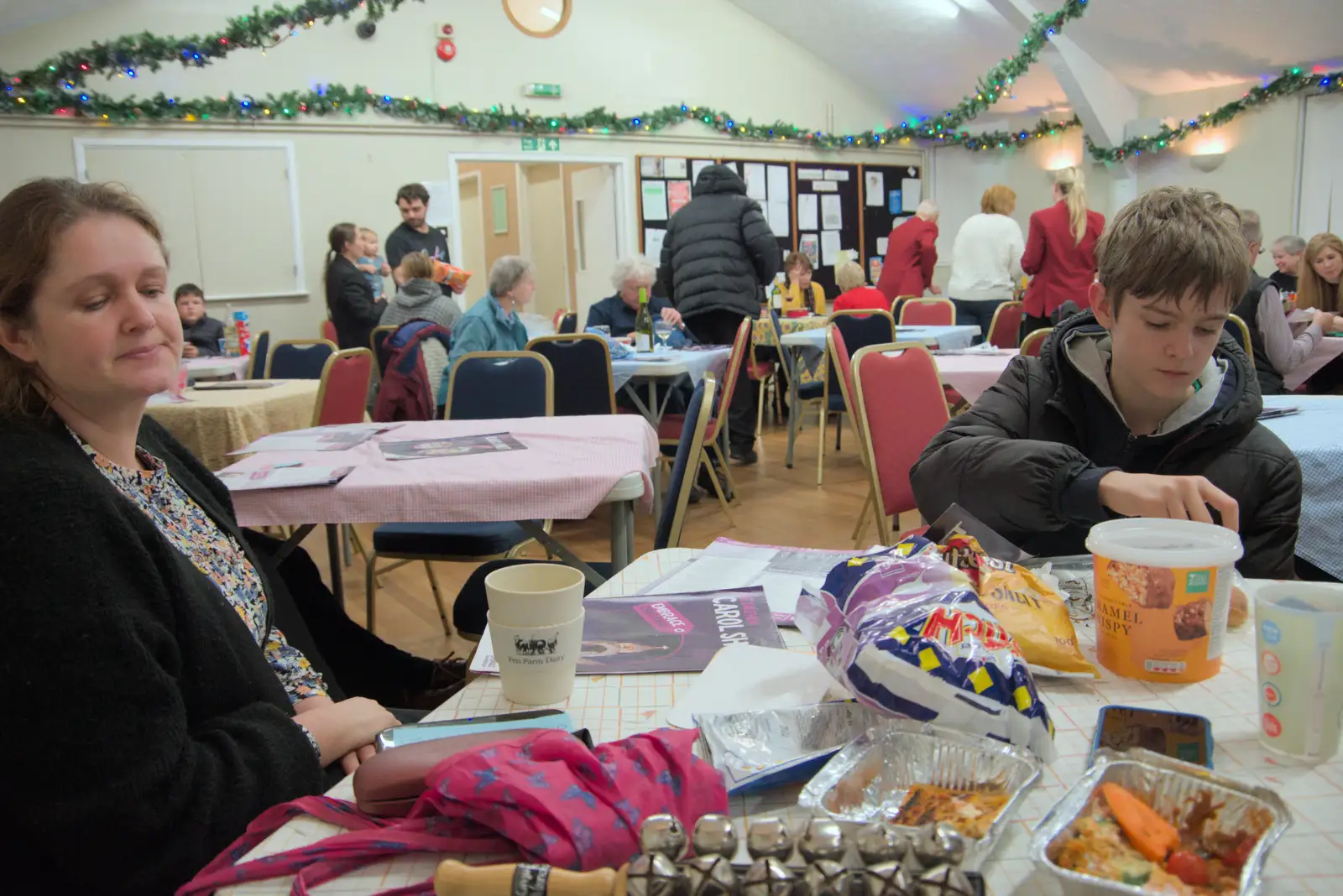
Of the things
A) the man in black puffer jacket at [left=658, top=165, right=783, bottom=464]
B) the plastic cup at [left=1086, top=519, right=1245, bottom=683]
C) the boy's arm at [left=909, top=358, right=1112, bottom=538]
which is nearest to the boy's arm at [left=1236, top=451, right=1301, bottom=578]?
the boy's arm at [left=909, top=358, right=1112, bottom=538]

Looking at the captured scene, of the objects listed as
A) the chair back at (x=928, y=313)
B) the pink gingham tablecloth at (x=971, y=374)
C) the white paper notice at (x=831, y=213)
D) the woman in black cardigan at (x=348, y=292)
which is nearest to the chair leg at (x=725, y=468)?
the pink gingham tablecloth at (x=971, y=374)

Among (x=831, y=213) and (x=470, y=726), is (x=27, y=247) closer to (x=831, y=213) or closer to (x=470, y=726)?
(x=470, y=726)

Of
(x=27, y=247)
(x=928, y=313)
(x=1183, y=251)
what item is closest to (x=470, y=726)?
(x=27, y=247)

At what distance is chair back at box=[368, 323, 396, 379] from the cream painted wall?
9.33ft

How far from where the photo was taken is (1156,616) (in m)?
0.86

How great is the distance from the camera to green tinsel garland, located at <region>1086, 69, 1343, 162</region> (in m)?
7.91

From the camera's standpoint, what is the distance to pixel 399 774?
686mm

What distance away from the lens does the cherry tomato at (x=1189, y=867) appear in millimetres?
541

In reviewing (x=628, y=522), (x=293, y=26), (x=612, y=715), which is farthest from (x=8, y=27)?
(x=612, y=715)

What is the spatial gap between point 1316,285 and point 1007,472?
3917mm

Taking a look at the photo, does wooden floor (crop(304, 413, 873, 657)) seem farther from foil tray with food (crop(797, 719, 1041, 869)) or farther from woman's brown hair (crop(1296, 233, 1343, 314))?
foil tray with food (crop(797, 719, 1041, 869))

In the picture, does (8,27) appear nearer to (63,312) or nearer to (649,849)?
(63,312)

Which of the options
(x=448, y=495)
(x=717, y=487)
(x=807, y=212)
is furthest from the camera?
(x=807, y=212)

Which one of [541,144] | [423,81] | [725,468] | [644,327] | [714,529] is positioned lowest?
[714,529]
